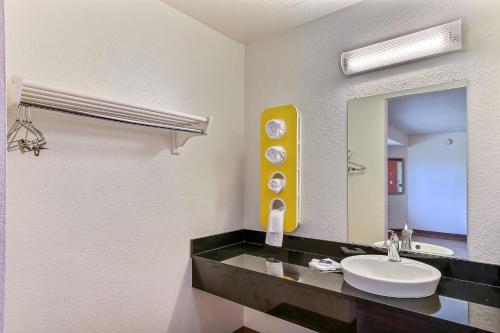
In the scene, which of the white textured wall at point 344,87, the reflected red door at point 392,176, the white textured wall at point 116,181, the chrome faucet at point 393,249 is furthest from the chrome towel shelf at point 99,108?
the chrome faucet at point 393,249

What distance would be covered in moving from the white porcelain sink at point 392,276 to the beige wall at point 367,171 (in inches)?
7.9

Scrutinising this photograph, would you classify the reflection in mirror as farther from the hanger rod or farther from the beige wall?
the hanger rod

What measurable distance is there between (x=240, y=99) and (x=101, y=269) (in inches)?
58.0

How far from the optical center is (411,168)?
63.5 inches

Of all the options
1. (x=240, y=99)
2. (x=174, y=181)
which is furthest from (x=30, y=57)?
(x=240, y=99)

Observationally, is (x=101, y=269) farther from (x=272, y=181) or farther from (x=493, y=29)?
(x=493, y=29)

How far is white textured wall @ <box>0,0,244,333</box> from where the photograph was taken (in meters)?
1.25

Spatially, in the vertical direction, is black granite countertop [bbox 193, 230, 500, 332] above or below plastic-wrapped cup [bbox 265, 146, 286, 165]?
below

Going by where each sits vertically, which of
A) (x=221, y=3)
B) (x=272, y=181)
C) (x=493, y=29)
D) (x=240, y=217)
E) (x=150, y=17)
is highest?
(x=221, y=3)

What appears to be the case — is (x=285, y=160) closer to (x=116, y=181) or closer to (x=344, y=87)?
(x=344, y=87)

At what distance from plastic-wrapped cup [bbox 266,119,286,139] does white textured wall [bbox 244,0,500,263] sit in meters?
0.15

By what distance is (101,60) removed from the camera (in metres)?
1.48

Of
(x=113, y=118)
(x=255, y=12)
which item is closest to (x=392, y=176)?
(x=255, y=12)

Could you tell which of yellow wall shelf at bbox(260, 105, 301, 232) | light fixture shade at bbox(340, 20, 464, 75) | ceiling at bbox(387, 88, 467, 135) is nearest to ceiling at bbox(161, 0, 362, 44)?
light fixture shade at bbox(340, 20, 464, 75)
